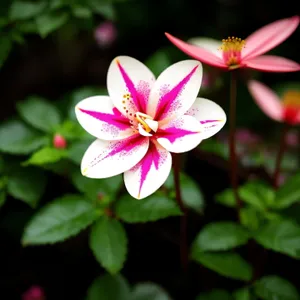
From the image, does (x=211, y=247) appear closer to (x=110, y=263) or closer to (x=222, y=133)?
(x=110, y=263)

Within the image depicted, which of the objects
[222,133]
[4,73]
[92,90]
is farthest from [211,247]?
[4,73]

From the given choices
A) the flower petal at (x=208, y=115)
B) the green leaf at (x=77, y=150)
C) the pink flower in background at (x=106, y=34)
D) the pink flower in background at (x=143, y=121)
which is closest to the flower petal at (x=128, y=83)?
the pink flower in background at (x=143, y=121)

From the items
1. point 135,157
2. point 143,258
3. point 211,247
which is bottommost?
point 143,258

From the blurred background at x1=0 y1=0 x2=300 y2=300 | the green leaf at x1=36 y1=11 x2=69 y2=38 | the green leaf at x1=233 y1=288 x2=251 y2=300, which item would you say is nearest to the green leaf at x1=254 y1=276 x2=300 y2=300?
the green leaf at x1=233 y1=288 x2=251 y2=300

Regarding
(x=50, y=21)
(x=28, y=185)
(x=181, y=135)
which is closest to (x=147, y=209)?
(x=181, y=135)

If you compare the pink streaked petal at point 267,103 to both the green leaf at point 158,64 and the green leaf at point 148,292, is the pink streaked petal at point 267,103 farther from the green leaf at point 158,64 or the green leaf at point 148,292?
the green leaf at point 148,292

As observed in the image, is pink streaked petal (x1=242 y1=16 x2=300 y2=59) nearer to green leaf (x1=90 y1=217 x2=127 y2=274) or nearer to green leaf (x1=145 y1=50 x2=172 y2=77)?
green leaf (x1=145 y1=50 x2=172 y2=77)
